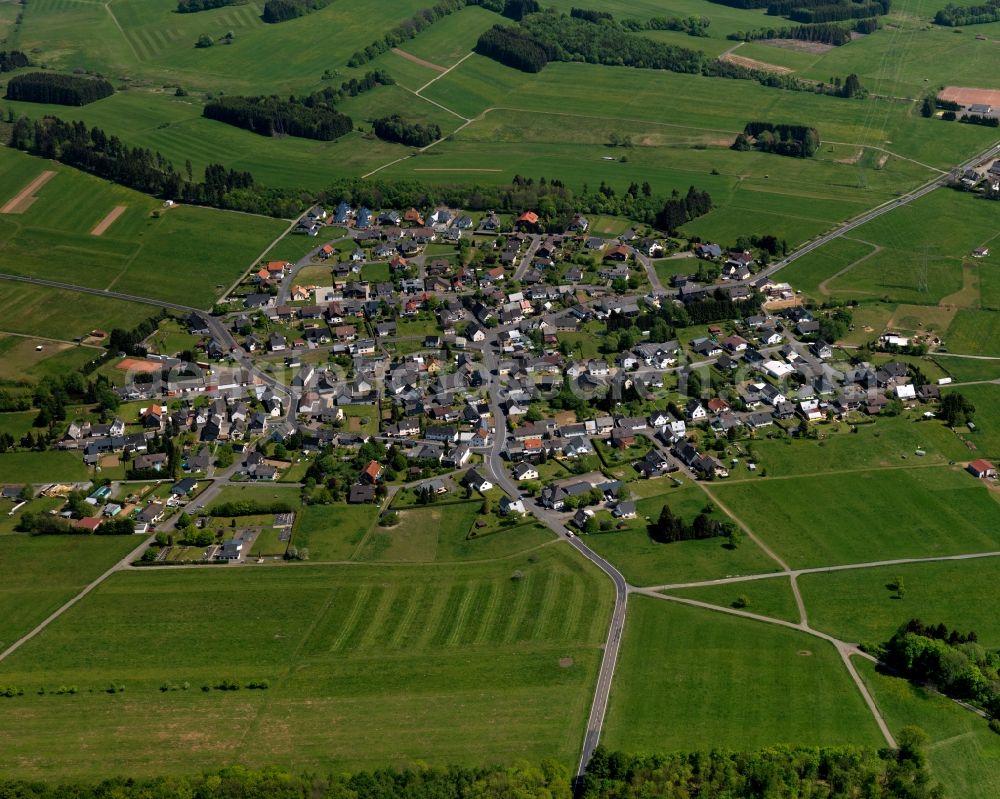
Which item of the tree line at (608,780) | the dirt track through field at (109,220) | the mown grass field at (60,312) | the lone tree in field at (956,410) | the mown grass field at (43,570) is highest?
the dirt track through field at (109,220)

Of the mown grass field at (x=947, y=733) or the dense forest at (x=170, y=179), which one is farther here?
the dense forest at (x=170, y=179)

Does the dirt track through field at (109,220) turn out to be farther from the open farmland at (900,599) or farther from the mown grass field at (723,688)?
the open farmland at (900,599)

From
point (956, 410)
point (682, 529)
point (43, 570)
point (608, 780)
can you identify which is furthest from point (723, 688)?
point (43, 570)

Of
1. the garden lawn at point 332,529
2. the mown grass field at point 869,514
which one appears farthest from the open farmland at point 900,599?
the garden lawn at point 332,529

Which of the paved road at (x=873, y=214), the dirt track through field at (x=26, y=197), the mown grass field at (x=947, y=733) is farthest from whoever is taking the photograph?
the dirt track through field at (x=26, y=197)

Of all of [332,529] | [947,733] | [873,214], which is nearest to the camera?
[947,733]

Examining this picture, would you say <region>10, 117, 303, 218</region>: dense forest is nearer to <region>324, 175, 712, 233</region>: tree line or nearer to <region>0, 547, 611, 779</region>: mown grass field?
<region>324, 175, 712, 233</region>: tree line

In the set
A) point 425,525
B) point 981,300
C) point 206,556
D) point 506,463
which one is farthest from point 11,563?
point 981,300

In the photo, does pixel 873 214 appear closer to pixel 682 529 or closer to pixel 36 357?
pixel 682 529
